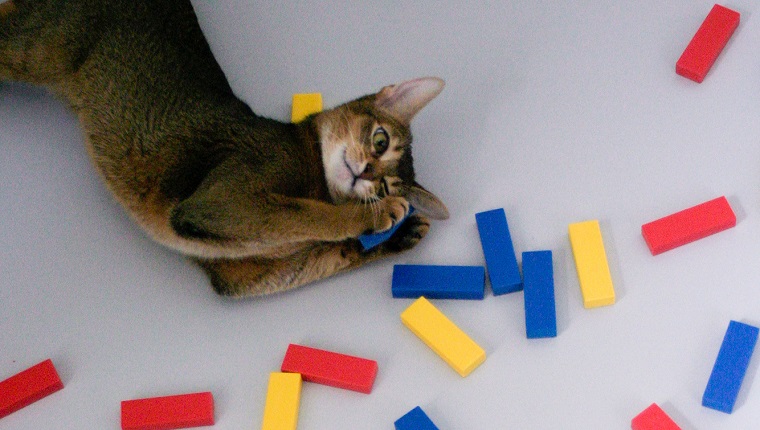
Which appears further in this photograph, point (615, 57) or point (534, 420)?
point (615, 57)

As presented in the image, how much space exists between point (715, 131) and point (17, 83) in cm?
201

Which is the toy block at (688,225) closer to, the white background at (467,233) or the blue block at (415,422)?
the white background at (467,233)

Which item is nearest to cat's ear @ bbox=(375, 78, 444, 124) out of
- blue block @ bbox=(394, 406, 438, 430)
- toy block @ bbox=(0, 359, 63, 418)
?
blue block @ bbox=(394, 406, 438, 430)

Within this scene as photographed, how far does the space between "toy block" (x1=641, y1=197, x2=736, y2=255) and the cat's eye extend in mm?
688

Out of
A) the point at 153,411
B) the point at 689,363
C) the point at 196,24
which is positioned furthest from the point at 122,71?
the point at 689,363

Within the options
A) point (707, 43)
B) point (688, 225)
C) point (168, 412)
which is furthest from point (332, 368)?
point (707, 43)

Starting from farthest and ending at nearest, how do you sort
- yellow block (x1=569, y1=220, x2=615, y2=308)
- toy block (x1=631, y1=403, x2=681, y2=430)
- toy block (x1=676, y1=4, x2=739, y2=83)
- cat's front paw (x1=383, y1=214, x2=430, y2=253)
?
1. toy block (x1=676, y1=4, x2=739, y2=83)
2. cat's front paw (x1=383, y1=214, x2=430, y2=253)
3. yellow block (x1=569, y1=220, x2=615, y2=308)
4. toy block (x1=631, y1=403, x2=681, y2=430)

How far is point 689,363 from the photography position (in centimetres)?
194

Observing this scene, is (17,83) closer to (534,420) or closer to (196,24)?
(196,24)

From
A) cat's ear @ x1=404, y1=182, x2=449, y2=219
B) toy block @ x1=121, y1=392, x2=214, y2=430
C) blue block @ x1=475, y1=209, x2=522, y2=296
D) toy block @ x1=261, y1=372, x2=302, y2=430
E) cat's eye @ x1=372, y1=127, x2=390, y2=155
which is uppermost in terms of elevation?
cat's eye @ x1=372, y1=127, x2=390, y2=155

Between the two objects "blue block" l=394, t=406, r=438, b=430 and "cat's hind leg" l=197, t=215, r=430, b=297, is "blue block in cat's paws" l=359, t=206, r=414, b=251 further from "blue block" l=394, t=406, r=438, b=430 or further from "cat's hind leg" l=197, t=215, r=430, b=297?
"blue block" l=394, t=406, r=438, b=430

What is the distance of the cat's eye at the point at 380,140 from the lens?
6.87 feet

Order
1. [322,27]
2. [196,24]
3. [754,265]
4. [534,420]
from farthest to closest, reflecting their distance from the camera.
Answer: [322,27], [196,24], [754,265], [534,420]

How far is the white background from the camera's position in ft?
6.38
